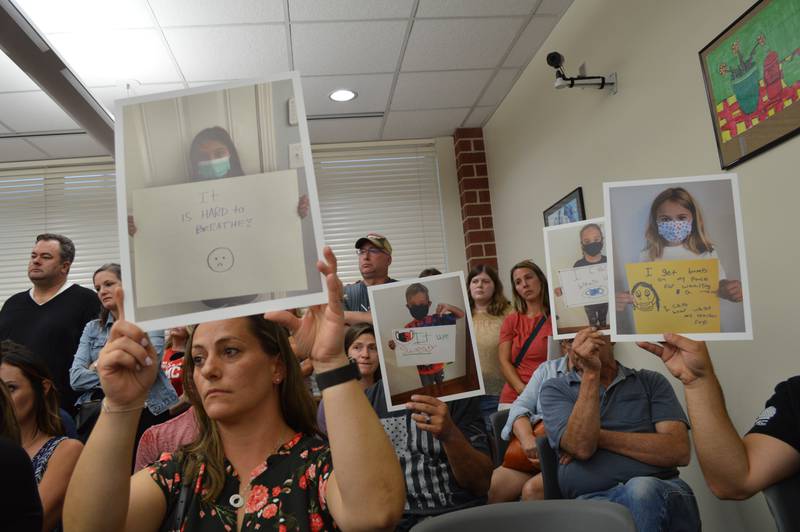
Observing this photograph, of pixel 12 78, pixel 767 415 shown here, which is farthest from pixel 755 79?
pixel 12 78

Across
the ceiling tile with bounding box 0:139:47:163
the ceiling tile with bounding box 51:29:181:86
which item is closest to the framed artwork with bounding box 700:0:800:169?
the ceiling tile with bounding box 51:29:181:86

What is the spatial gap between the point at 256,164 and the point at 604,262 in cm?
122

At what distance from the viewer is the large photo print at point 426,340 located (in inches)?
73.4

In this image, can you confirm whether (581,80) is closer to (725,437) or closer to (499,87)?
(499,87)

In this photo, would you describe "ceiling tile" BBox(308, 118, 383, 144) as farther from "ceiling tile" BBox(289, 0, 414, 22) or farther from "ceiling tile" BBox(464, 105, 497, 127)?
"ceiling tile" BBox(289, 0, 414, 22)

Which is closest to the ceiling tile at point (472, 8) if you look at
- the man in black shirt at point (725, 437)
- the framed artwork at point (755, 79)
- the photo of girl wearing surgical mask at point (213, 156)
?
the framed artwork at point (755, 79)

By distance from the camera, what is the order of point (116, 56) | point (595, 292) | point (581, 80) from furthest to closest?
point (116, 56), point (581, 80), point (595, 292)

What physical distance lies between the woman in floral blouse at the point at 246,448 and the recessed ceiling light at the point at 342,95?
339 centimetres

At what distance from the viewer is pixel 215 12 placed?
133 inches

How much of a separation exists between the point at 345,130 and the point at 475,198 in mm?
1271

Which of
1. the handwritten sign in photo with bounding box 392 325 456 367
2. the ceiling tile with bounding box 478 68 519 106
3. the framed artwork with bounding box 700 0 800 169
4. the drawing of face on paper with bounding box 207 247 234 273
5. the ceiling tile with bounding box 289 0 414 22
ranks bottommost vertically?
the handwritten sign in photo with bounding box 392 325 456 367

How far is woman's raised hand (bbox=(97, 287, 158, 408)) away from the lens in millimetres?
1072

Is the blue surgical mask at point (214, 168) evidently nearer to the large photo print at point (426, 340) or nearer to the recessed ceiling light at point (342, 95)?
the large photo print at point (426, 340)

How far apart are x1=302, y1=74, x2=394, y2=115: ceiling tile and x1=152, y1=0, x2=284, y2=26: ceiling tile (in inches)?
30.9
